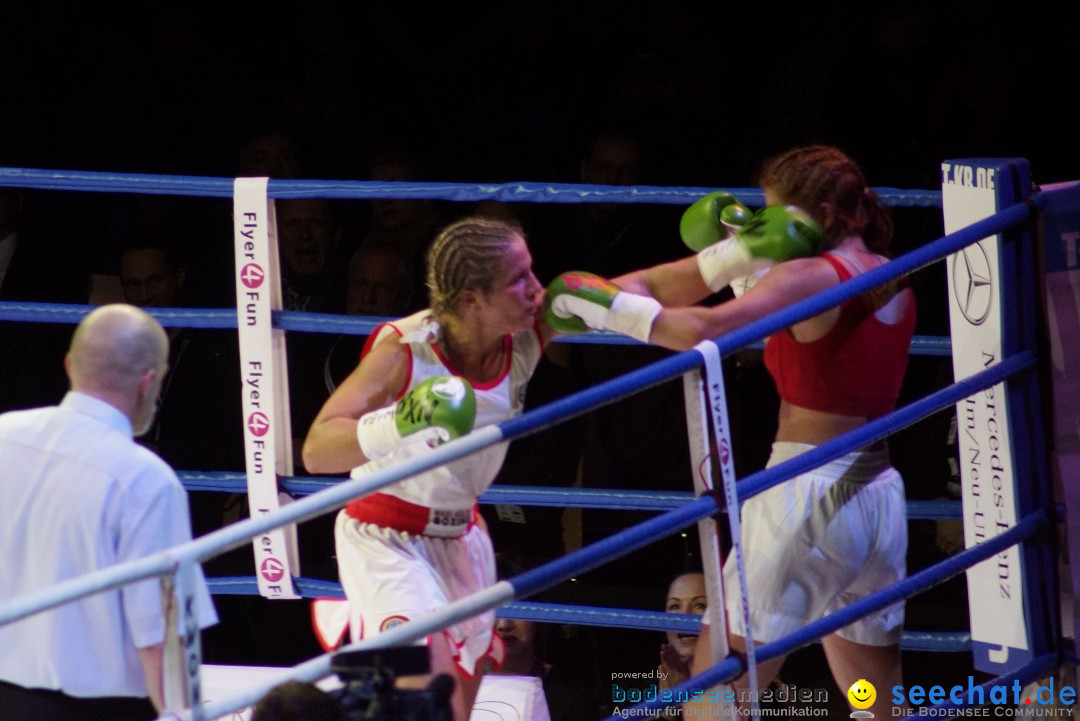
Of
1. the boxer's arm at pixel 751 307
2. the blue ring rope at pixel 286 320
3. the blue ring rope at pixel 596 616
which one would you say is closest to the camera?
the boxer's arm at pixel 751 307

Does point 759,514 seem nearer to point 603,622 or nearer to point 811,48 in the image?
point 603,622

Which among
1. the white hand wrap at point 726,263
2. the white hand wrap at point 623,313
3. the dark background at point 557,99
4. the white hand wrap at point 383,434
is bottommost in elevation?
the white hand wrap at point 383,434

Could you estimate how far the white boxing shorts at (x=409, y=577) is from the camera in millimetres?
2463

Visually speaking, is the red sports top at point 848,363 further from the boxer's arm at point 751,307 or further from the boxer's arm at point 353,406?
the boxer's arm at point 353,406

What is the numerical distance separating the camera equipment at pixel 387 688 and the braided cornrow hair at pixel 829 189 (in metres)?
1.23

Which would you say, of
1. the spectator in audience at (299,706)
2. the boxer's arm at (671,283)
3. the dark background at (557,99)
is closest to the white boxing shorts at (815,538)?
the boxer's arm at (671,283)

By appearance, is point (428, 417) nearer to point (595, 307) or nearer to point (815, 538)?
point (595, 307)

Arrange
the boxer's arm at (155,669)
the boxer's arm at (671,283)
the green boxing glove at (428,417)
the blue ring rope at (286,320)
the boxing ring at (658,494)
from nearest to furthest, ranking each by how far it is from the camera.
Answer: the boxing ring at (658,494)
the boxer's arm at (155,669)
the green boxing glove at (428,417)
the boxer's arm at (671,283)
the blue ring rope at (286,320)

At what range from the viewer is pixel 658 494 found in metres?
3.17

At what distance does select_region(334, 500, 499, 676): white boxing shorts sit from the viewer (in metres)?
2.46

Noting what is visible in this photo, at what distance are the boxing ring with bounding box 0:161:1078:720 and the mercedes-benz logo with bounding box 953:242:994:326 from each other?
0.02m

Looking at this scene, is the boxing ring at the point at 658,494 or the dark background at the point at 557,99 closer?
the boxing ring at the point at 658,494

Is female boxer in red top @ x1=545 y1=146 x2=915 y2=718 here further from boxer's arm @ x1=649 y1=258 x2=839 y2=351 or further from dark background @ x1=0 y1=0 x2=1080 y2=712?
dark background @ x1=0 y1=0 x2=1080 y2=712

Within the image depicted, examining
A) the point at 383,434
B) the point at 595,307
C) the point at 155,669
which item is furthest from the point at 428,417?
the point at 155,669
